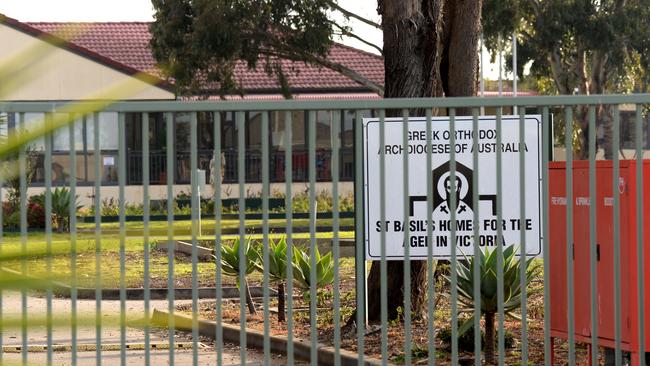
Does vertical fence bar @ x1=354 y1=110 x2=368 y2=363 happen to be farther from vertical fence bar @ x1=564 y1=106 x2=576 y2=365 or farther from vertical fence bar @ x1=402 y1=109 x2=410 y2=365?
vertical fence bar @ x1=564 y1=106 x2=576 y2=365

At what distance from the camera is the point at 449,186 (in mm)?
7062

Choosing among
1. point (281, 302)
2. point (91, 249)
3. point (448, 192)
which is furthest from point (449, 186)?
point (281, 302)

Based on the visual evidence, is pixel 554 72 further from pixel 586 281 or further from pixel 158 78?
pixel 158 78

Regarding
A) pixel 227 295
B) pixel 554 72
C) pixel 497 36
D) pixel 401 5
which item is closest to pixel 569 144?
pixel 401 5

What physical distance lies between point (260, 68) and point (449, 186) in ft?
137

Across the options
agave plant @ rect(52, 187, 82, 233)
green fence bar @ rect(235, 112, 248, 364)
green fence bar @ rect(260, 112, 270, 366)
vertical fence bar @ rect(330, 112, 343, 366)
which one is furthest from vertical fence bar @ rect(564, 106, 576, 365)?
agave plant @ rect(52, 187, 82, 233)

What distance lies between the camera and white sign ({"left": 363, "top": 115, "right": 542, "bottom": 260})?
23.3ft

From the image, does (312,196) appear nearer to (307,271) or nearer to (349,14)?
(307,271)

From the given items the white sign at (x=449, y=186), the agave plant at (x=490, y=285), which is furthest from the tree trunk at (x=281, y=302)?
the agave plant at (x=490, y=285)

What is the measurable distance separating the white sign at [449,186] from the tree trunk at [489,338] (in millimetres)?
472

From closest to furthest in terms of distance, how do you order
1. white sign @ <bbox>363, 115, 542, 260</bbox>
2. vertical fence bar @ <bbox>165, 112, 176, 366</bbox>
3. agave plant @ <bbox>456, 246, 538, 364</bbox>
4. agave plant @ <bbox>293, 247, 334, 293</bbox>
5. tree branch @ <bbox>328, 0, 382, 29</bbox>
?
1. vertical fence bar @ <bbox>165, 112, 176, 366</bbox>
2. white sign @ <bbox>363, 115, 542, 260</bbox>
3. agave plant @ <bbox>456, 246, 538, 364</bbox>
4. agave plant @ <bbox>293, 247, 334, 293</bbox>
5. tree branch @ <bbox>328, 0, 382, 29</bbox>

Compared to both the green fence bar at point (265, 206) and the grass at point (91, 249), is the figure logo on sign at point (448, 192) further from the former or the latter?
the green fence bar at point (265, 206)

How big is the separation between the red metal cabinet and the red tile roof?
→ 120 feet

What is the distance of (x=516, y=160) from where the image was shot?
7875 millimetres
